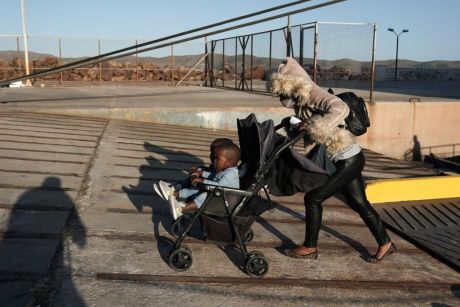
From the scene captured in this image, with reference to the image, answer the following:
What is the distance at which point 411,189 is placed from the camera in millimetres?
6293

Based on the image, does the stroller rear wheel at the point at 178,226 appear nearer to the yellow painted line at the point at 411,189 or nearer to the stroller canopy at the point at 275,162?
the stroller canopy at the point at 275,162

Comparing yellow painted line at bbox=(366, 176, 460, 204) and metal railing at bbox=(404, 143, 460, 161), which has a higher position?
yellow painted line at bbox=(366, 176, 460, 204)

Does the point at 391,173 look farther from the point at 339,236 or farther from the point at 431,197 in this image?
the point at 339,236

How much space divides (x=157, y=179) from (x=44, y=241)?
2.31 meters

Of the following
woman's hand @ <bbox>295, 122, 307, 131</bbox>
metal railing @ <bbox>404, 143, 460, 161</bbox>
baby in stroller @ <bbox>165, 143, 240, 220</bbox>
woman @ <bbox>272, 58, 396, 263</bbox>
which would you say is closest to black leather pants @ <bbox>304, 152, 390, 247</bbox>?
woman @ <bbox>272, 58, 396, 263</bbox>

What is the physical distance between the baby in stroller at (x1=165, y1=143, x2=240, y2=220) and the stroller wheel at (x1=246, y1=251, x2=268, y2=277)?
1.82 feet

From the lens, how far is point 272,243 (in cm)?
444

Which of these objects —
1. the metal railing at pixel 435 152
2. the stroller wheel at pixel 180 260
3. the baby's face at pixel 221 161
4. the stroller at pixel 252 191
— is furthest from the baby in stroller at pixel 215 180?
the metal railing at pixel 435 152

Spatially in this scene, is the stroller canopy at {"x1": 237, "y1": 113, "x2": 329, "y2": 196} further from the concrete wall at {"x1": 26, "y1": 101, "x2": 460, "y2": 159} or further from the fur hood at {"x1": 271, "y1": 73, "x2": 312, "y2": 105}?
the concrete wall at {"x1": 26, "y1": 101, "x2": 460, "y2": 159}

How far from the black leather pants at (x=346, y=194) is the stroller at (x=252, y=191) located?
0.14 meters

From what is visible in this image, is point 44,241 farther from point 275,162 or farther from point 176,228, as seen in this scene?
point 275,162

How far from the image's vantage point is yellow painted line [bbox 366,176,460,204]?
6102 millimetres

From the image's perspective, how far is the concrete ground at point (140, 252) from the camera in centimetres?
331

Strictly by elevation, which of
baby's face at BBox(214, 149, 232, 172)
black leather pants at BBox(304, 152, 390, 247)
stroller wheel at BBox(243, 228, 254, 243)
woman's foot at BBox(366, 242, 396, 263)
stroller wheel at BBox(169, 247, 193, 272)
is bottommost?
woman's foot at BBox(366, 242, 396, 263)
